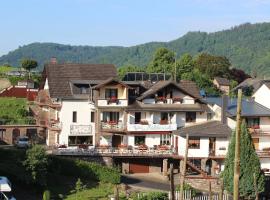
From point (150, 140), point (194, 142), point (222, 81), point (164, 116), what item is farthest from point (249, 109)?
point (222, 81)

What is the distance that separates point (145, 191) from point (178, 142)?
9024 mm

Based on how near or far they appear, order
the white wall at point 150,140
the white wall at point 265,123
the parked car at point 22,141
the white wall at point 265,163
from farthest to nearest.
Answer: the parked car at point 22,141 → the white wall at point 265,123 → the white wall at point 150,140 → the white wall at point 265,163

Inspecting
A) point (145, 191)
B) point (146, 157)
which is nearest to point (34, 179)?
point (145, 191)

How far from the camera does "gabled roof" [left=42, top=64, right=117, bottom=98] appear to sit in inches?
Answer: 2191

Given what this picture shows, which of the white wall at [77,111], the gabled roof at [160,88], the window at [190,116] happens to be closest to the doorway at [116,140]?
the white wall at [77,111]

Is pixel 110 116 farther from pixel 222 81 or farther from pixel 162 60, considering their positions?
pixel 222 81

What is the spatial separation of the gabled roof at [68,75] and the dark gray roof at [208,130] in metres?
9.51

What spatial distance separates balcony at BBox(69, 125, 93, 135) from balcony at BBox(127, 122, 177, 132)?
4160 millimetres

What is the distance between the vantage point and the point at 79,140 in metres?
54.7

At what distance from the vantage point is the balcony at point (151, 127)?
51594mm

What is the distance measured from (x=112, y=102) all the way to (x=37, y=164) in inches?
491

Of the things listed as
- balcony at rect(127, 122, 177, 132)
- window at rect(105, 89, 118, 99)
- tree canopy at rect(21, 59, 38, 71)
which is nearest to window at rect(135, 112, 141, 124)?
balcony at rect(127, 122, 177, 132)

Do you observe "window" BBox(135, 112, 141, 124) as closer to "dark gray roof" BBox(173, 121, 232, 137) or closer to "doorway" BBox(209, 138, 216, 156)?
"dark gray roof" BBox(173, 121, 232, 137)

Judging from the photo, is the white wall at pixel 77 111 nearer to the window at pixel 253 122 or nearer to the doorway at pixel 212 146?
the doorway at pixel 212 146
